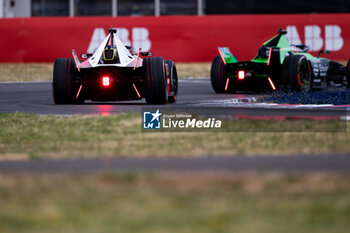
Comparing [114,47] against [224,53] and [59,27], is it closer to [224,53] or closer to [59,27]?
[224,53]

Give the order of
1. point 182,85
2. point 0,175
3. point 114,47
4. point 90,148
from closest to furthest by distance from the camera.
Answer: point 0,175
point 90,148
point 114,47
point 182,85

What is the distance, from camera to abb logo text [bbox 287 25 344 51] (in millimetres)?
27750

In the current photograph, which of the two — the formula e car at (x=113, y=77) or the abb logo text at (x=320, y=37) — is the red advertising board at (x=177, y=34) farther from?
the formula e car at (x=113, y=77)

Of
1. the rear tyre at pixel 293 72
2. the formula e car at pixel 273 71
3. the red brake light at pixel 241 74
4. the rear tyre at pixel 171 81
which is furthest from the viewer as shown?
the red brake light at pixel 241 74

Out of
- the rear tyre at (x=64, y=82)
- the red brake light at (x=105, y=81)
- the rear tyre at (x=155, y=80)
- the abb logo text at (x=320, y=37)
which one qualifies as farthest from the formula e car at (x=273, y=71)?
the abb logo text at (x=320, y=37)

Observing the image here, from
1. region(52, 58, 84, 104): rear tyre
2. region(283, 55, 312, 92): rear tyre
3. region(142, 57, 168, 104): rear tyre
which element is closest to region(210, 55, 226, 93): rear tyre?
region(283, 55, 312, 92): rear tyre

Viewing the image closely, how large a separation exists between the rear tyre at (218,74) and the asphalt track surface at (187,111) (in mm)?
310

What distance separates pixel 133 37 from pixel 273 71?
34.6 feet

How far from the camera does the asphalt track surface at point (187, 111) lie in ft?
25.8

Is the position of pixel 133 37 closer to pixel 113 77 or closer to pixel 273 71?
Answer: pixel 273 71

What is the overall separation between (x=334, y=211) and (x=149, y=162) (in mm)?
2724

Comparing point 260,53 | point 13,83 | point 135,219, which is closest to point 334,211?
point 135,219

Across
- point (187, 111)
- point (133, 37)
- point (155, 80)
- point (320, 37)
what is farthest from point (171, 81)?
point (320, 37)

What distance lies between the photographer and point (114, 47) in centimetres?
1520
